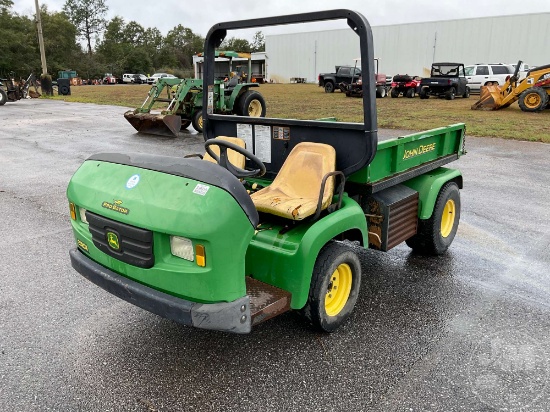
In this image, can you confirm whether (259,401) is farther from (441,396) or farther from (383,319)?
(383,319)

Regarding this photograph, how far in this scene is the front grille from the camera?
94.0 inches

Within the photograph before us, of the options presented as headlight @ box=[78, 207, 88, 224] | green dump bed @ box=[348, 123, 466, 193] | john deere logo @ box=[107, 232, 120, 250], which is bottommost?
john deere logo @ box=[107, 232, 120, 250]

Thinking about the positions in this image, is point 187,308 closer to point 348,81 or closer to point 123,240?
point 123,240

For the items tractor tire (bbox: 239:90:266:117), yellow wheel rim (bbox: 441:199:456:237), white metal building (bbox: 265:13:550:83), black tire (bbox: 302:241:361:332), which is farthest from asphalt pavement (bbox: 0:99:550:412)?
white metal building (bbox: 265:13:550:83)

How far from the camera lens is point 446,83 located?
2280cm

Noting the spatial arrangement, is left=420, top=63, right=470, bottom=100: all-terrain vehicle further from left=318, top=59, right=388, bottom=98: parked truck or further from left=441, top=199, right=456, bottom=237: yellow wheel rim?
left=441, top=199, right=456, bottom=237: yellow wheel rim

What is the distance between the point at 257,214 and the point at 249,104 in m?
12.0

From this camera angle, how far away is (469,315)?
333cm

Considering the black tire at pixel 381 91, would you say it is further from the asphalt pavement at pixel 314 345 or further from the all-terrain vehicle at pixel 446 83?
the asphalt pavement at pixel 314 345

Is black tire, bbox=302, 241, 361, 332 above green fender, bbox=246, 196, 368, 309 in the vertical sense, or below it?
below

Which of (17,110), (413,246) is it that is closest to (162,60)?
(17,110)

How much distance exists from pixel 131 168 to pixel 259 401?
56.5 inches

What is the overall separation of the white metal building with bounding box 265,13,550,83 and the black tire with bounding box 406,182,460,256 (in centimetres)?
3599

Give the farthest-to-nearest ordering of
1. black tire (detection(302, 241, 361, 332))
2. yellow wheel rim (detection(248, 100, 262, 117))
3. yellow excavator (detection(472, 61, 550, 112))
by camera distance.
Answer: yellow excavator (detection(472, 61, 550, 112)), yellow wheel rim (detection(248, 100, 262, 117)), black tire (detection(302, 241, 361, 332))
